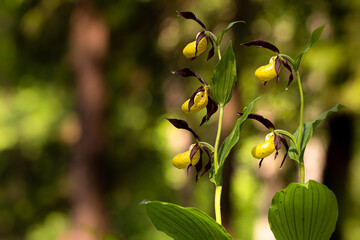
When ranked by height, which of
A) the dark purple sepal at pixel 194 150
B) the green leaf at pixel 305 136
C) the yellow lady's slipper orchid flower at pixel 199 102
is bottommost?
the green leaf at pixel 305 136

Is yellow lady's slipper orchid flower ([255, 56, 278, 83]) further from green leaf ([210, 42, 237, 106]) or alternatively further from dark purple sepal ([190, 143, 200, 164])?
dark purple sepal ([190, 143, 200, 164])

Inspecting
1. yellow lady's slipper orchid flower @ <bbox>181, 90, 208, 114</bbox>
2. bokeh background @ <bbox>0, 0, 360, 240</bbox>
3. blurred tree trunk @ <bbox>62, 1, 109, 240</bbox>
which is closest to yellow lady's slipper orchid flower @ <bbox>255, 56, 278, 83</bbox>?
yellow lady's slipper orchid flower @ <bbox>181, 90, 208, 114</bbox>

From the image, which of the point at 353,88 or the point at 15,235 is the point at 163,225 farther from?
the point at 15,235

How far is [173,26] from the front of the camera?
243 inches

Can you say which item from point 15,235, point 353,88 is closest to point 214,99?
point 353,88

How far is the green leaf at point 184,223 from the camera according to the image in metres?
1.16

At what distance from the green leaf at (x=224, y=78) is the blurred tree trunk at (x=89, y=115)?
4082 mm

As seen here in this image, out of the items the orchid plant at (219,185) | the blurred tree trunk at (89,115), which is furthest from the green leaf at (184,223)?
the blurred tree trunk at (89,115)

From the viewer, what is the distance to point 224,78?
1.18m

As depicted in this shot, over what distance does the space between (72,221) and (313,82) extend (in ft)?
9.40

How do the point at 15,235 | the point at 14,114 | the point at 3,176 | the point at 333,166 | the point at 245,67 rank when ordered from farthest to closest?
the point at 3,176 → the point at 15,235 → the point at 14,114 → the point at 245,67 → the point at 333,166

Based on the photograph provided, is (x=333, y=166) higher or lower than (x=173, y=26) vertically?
lower

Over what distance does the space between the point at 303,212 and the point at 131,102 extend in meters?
6.03

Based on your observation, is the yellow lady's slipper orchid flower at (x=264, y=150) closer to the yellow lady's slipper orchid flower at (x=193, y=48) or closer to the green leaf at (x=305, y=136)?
the green leaf at (x=305, y=136)
